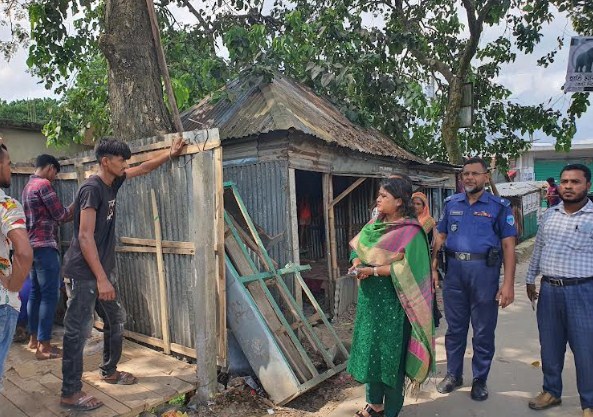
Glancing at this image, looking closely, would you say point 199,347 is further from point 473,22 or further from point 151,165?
point 473,22

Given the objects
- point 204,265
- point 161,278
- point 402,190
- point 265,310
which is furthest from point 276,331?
point 402,190

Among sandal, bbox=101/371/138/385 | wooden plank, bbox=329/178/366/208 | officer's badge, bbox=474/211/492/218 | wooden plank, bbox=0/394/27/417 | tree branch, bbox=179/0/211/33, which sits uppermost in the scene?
tree branch, bbox=179/0/211/33

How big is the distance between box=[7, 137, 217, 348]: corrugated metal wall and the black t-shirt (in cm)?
62

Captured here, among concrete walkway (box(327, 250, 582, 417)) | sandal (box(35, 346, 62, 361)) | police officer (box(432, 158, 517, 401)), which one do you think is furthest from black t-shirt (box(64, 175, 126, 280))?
police officer (box(432, 158, 517, 401))

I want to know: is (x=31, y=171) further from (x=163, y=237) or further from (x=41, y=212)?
(x=163, y=237)

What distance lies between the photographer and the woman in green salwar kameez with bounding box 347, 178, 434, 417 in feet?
9.59

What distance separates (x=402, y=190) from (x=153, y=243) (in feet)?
7.71

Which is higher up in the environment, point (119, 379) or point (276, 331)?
point (276, 331)

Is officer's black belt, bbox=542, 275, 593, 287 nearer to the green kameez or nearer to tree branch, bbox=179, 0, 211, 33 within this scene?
the green kameez

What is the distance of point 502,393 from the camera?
3.74 m

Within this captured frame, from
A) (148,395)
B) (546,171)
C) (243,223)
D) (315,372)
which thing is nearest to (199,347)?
(148,395)

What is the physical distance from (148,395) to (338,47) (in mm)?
7222

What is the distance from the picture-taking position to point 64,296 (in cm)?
529

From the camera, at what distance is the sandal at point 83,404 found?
3.09m
